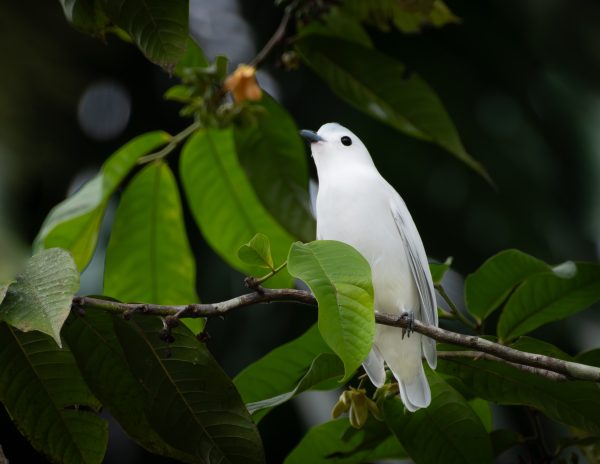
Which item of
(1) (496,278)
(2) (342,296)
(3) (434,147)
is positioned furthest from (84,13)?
(3) (434,147)

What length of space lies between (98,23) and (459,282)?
109 inches

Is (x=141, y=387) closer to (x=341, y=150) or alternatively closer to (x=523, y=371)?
(x=523, y=371)

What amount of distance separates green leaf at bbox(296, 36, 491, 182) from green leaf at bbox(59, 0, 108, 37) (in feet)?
2.55

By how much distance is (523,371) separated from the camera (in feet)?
6.47

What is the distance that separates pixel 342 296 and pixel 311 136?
1.59 metres

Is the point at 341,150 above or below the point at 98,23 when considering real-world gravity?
below

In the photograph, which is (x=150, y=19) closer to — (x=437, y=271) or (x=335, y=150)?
(x=437, y=271)

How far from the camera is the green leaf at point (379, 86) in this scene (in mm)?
2678

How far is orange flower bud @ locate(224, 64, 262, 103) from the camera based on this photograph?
2342mm

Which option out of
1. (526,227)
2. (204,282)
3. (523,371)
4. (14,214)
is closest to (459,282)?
(526,227)

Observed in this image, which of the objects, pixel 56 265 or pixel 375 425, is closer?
pixel 56 265

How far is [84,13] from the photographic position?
2.03 metres

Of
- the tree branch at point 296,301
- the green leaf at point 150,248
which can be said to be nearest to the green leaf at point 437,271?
the tree branch at point 296,301

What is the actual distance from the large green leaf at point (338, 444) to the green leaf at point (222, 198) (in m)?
0.69
